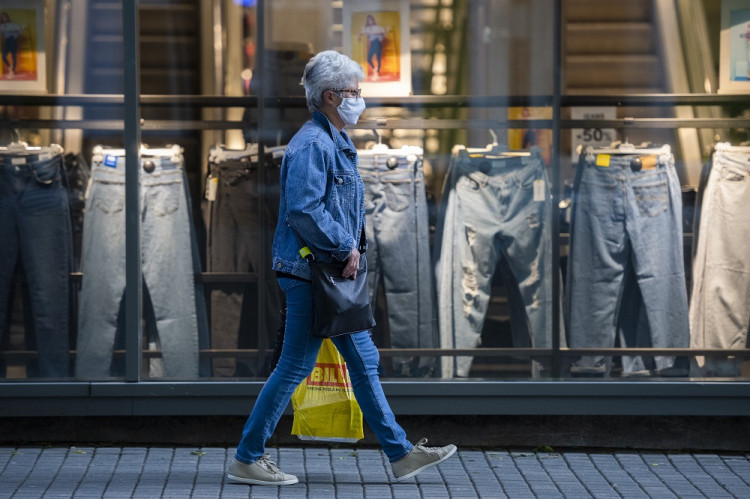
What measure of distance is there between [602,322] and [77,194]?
287 cm

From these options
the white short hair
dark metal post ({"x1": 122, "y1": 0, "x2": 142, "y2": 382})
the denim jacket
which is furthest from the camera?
dark metal post ({"x1": 122, "y1": 0, "x2": 142, "y2": 382})

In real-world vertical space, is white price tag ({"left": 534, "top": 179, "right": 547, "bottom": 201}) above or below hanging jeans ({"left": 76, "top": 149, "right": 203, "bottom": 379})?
above

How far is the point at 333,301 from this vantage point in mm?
4797

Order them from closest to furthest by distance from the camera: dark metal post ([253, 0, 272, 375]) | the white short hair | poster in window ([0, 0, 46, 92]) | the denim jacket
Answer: the denim jacket, the white short hair, poster in window ([0, 0, 46, 92]), dark metal post ([253, 0, 272, 375])

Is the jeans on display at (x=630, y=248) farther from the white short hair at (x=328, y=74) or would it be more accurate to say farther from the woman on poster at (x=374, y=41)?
the white short hair at (x=328, y=74)

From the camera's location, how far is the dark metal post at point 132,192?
595cm

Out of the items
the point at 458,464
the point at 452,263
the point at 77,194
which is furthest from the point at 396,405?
the point at 77,194

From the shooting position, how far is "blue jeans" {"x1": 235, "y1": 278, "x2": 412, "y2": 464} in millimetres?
4934

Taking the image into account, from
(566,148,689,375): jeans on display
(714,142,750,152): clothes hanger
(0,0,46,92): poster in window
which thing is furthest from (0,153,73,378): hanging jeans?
(714,142,750,152): clothes hanger

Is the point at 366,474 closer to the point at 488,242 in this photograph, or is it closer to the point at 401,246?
the point at 401,246

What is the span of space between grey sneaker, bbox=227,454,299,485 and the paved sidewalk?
0.04 meters

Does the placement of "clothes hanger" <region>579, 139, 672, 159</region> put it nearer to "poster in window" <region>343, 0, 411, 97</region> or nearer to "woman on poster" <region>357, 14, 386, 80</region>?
"poster in window" <region>343, 0, 411, 97</region>

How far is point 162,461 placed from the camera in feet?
18.4

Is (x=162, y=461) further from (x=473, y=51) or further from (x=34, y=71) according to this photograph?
(x=473, y=51)
